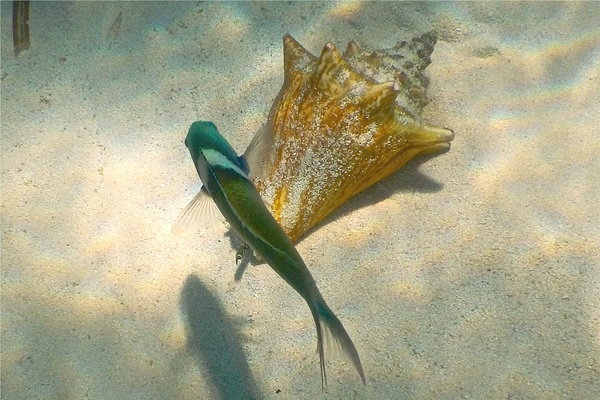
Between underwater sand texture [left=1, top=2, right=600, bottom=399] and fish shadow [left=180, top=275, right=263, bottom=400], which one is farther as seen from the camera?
fish shadow [left=180, top=275, right=263, bottom=400]

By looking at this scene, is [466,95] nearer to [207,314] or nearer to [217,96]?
[217,96]

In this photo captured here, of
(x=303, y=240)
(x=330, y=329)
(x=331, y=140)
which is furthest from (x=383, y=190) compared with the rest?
(x=330, y=329)

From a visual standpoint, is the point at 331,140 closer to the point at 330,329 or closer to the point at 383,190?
the point at 383,190

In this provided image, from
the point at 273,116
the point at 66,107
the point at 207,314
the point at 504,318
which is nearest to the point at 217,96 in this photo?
the point at 273,116

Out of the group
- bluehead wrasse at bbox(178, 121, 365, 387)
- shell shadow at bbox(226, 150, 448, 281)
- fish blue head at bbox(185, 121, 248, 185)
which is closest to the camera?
bluehead wrasse at bbox(178, 121, 365, 387)

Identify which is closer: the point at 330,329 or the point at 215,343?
the point at 330,329

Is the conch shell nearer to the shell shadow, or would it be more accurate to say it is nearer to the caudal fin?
the shell shadow

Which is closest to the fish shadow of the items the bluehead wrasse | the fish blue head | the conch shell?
the conch shell
